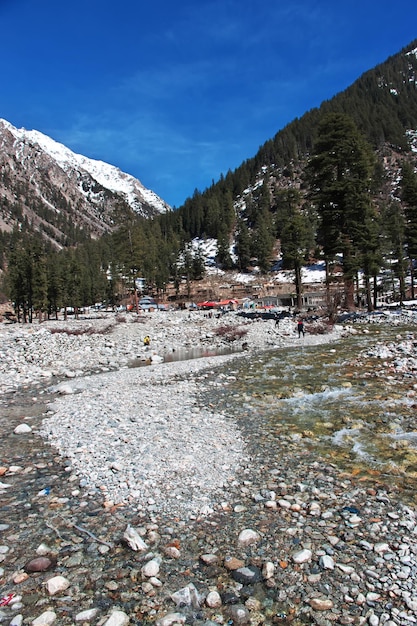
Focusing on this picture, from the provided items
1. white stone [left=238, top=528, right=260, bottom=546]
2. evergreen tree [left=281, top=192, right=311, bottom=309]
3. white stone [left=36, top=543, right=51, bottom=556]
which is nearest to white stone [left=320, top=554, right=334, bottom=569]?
white stone [left=238, top=528, right=260, bottom=546]

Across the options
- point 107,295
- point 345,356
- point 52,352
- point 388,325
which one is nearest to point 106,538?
point 345,356

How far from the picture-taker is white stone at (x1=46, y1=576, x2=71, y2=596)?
14.7 ft

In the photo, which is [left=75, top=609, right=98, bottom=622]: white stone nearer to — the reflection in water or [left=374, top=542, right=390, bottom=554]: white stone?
[left=374, top=542, right=390, bottom=554]: white stone

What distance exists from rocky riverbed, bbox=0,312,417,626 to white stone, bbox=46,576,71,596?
0.04 feet

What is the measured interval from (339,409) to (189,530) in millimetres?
6560

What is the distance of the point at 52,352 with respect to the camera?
1000 inches

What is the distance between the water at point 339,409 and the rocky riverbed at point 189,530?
18.9 inches

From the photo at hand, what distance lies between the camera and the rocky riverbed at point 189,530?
4207 mm

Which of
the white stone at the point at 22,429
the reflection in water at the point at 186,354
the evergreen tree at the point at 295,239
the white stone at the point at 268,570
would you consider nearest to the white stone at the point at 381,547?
the white stone at the point at 268,570

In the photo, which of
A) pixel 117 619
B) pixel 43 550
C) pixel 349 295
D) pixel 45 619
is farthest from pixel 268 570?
pixel 349 295

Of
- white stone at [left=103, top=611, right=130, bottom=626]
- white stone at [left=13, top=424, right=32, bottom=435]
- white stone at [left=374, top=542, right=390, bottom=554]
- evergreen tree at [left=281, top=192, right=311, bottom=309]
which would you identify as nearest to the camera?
white stone at [left=103, top=611, right=130, bottom=626]

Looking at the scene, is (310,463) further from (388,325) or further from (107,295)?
(107,295)

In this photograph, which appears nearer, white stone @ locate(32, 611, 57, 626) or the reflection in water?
white stone @ locate(32, 611, 57, 626)

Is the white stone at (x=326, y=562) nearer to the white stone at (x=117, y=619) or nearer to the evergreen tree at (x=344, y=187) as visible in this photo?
the white stone at (x=117, y=619)
